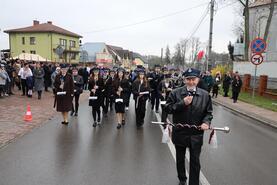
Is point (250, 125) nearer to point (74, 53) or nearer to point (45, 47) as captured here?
point (45, 47)

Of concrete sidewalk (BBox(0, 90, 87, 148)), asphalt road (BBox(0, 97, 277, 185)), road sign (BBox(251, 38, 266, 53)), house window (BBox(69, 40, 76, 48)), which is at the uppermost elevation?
house window (BBox(69, 40, 76, 48))

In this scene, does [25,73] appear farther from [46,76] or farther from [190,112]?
[190,112]

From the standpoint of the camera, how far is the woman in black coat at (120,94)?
9.71 metres

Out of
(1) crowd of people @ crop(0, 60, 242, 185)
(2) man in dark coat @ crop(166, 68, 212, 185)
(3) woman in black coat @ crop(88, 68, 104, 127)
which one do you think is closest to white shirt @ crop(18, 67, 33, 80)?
(1) crowd of people @ crop(0, 60, 242, 185)

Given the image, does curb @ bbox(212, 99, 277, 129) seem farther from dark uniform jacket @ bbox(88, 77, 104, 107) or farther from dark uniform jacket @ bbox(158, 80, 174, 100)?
dark uniform jacket @ bbox(88, 77, 104, 107)

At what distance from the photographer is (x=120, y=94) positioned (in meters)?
9.84

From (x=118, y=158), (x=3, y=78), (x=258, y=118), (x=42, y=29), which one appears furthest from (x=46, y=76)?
(x=42, y=29)

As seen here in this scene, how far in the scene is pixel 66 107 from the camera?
9.89 m

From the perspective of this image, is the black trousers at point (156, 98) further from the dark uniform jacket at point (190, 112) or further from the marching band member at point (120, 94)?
the dark uniform jacket at point (190, 112)

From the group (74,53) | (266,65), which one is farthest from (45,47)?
(266,65)

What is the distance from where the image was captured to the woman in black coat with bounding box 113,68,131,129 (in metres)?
9.71

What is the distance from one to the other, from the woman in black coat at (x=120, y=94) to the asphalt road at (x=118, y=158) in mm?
486

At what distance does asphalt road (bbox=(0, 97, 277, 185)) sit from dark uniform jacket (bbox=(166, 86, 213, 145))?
3.18ft

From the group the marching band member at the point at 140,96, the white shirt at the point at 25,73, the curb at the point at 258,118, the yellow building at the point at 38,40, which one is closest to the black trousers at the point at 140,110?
the marching band member at the point at 140,96
